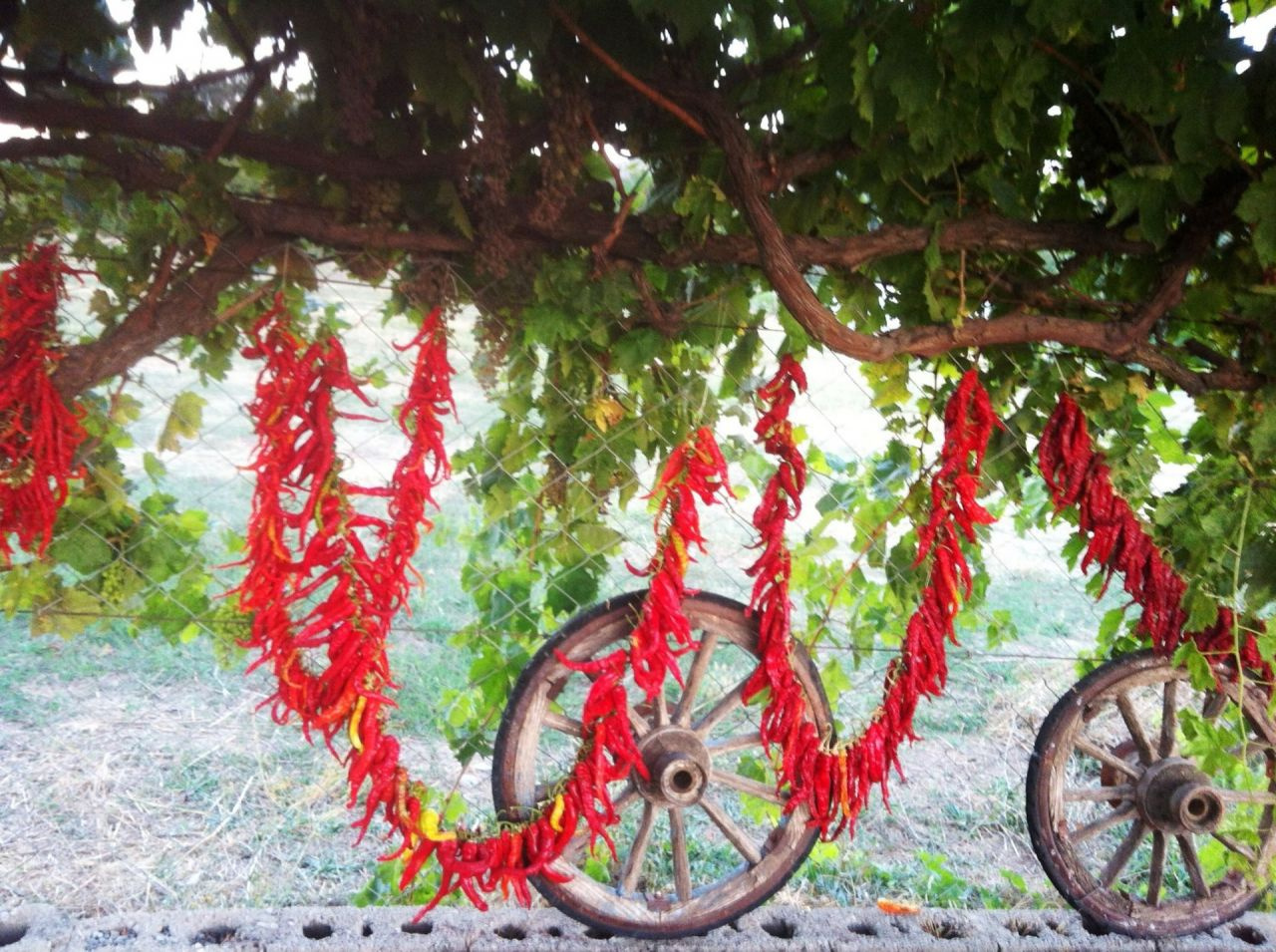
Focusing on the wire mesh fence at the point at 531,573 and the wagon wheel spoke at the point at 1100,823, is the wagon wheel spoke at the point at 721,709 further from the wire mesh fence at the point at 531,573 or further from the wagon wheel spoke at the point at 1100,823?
the wagon wheel spoke at the point at 1100,823

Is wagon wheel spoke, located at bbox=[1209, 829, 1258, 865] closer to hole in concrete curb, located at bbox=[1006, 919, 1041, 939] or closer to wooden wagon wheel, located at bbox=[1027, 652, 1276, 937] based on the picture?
wooden wagon wheel, located at bbox=[1027, 652, 1276, 937]

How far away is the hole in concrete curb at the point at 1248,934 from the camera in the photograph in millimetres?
1946

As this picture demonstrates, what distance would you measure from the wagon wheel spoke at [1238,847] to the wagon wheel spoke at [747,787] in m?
0.86

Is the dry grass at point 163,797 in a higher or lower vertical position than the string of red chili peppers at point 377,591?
lower

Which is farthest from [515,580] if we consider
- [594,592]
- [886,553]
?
[886,553]

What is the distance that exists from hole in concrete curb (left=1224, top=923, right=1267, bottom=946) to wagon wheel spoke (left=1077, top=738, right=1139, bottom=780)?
16.3 inches

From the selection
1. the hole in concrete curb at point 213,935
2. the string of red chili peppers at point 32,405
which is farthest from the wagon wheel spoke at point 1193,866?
the string of red chili peppers at point 32,405

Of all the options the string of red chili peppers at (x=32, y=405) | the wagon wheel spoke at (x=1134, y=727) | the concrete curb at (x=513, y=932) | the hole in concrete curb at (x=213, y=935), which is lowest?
the hole in concrete curb at (x=213, y=935)

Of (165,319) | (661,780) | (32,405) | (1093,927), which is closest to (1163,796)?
(1093,927)

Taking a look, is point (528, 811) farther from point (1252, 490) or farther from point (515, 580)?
point (1252, 490)

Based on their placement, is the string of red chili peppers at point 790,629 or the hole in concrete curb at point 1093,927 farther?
the hole in concrete curb at point 1093,927

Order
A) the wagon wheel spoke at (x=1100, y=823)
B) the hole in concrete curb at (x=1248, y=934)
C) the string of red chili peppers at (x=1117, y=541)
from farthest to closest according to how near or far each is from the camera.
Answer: the hole in concrete curb at (x=1248, y=934)
the wagon wheel spoke at (x=1100, y=823)
the string of red chili peppers at (x=1117, y=541)

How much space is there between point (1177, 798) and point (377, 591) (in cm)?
148

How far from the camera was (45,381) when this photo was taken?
4.58ft
